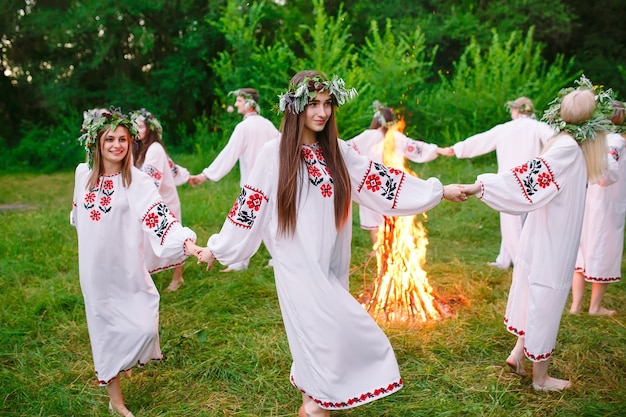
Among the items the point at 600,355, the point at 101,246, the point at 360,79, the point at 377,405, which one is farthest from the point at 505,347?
the point at 360,79

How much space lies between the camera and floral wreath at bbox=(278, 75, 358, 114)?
328cm

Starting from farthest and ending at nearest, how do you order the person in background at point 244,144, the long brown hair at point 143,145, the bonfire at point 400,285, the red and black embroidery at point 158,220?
the person in background at point 244,144
the long brown hair at point 143,145
the bonfire at point 400,285
the red and black embroidery at point 158,220

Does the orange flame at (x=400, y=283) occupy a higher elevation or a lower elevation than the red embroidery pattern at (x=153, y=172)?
lower

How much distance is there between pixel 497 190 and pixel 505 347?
1550 millimetres

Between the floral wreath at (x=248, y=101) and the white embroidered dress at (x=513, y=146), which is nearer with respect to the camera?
the white embroidered dress at (x=513, y=146)

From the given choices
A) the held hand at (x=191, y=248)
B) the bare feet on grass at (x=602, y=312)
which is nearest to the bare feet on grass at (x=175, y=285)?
the held hand at (x=191, y=248)

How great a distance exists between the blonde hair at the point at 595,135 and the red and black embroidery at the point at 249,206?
6.75 ft

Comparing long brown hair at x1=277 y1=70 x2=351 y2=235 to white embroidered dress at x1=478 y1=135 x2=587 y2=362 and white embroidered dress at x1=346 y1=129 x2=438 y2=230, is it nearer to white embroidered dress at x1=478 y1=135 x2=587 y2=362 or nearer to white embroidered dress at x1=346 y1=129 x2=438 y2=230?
white embroidered dress at x1=478 y1=135 x2=587 y2=362

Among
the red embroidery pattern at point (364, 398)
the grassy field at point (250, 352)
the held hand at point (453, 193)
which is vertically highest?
the held hand at point (453, 193)

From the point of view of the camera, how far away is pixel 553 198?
3.76 metres

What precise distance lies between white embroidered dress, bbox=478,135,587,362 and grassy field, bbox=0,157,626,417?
1.71ft

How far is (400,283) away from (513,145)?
8.20 ft

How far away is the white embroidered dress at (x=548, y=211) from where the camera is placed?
3734mm

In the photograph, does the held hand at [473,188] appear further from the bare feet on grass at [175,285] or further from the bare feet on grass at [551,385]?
the bare feet on grass at [175,285]
